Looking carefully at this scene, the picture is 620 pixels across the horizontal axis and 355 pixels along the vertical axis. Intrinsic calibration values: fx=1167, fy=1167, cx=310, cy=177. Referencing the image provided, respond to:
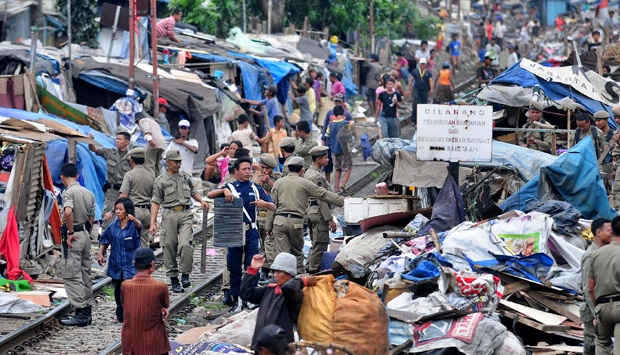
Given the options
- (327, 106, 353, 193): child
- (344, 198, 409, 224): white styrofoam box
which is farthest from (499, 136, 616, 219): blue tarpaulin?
(327, 106, 353, 193): child

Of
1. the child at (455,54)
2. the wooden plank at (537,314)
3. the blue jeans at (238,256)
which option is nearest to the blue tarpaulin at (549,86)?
the blue jeans at (238,256)

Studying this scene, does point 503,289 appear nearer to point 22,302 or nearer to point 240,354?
point 240,354

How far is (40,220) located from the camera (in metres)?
15.6

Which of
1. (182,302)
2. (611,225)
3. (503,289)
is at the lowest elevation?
(182,302)

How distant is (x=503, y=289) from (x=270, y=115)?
46.4ft

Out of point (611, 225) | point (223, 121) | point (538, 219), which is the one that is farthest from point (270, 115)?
point (611, 225)

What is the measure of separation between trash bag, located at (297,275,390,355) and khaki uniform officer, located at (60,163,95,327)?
4335mm

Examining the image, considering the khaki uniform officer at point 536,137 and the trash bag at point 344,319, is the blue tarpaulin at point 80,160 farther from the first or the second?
the trash bag at point 344,319

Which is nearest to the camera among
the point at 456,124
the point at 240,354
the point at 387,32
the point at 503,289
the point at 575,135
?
the point at 240,354

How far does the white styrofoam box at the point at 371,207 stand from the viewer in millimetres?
14023

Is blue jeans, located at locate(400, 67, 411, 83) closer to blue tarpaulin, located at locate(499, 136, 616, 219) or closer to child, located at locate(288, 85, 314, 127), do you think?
child, located at locate(288, 85, 314, 127)

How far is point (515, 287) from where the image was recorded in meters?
11.3

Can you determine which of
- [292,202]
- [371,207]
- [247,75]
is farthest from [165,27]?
[292,202]

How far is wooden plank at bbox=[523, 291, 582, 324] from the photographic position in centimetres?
1107
